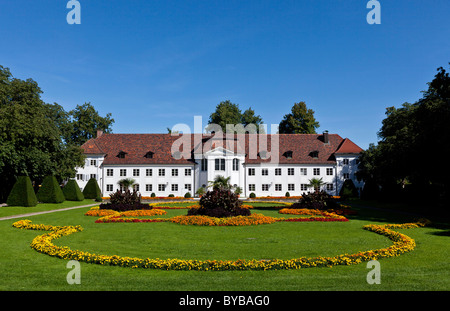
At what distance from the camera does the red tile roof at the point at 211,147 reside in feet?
186

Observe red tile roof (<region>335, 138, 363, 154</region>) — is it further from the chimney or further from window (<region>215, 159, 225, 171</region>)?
window (<region>215, 159, 225, 171</region>)

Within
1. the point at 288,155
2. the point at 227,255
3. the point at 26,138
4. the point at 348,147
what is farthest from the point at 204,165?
the point at 227,255

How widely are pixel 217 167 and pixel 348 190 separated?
20168 millimetres

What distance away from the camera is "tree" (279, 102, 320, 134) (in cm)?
7450

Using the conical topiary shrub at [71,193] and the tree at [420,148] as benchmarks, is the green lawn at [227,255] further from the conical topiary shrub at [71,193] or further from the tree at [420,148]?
the conical topiary shrub at [71,193]

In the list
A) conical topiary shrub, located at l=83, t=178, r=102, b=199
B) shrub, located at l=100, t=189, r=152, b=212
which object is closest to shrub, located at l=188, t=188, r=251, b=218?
shrub, located at l=100, t=189, r=152, b=212

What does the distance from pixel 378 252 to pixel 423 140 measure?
845 inches

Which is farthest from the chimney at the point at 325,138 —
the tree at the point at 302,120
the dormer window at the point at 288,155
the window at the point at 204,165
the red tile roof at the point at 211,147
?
the window at the point at 204,165

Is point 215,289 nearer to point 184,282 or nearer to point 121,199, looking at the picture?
point 184,282

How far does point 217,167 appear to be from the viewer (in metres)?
54.7

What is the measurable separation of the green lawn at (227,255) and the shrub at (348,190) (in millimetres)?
31844

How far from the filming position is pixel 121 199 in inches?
1241
